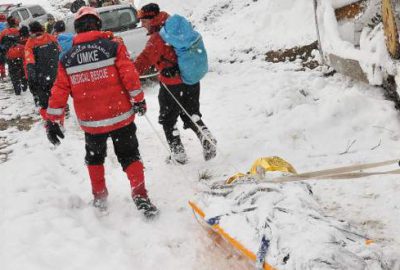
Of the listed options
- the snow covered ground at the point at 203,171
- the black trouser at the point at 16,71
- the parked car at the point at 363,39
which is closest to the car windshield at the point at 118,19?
the black trouser at the point at 16,71

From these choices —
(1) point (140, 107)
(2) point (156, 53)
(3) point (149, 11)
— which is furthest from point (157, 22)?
(1) point (140, 107)

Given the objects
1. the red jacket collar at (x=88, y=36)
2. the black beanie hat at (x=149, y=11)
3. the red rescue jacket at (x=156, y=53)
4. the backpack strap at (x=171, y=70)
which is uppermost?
the black beanie hat at (x=149, y=11)

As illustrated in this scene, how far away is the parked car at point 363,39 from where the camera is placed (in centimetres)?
462

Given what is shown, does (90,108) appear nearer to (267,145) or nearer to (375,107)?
(267,145)

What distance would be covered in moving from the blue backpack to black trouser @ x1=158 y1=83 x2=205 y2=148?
0.16 metres

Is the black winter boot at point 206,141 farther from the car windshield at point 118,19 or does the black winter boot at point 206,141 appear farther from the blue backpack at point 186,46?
the car windshield at point 118,19

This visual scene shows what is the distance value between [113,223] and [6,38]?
7972 mm

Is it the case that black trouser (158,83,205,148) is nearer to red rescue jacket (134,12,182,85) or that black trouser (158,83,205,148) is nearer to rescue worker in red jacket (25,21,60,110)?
red rescue jacket (134,12,182,85)

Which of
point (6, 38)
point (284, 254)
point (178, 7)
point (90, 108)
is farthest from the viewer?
A: point (178, 7)

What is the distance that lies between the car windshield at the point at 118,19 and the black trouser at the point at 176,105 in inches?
241

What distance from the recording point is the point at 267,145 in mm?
5531

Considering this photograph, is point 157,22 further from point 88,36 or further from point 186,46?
point 88,36

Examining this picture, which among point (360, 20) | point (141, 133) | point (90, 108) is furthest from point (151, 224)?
point (360, 20)

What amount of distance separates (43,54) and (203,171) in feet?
13.4
